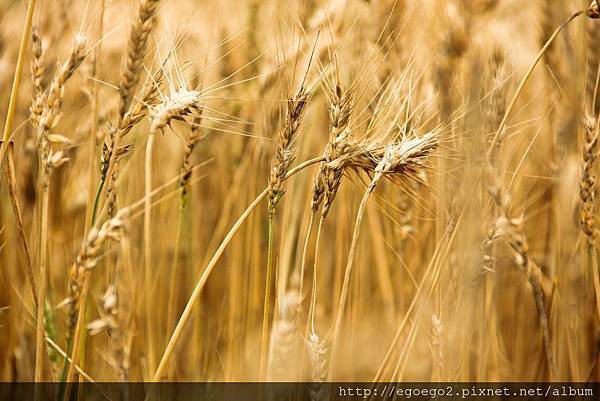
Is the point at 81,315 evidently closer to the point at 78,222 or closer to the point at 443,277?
the point at 443,277

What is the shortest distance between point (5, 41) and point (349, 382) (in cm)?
68

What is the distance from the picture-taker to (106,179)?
0.49m

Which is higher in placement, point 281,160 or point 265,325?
point 281,160


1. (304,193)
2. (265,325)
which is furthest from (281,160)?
(304,193)

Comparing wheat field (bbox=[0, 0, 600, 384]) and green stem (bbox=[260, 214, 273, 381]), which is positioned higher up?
wheat field (bbox=[0, 0, 600, 384])

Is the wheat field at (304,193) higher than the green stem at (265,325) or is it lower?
higher

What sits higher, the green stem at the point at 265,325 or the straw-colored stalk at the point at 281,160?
the straw-colored stalk at the point at 281,160

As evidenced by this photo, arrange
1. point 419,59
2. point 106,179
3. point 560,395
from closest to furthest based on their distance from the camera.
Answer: point 106,179, point 560,395, point 419,59

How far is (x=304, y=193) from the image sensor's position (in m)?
0.97

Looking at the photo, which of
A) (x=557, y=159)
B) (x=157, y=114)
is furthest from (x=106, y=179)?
(x=557, y=159)

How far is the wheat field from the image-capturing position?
1.71ft

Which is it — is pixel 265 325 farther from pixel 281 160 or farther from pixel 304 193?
pixel 304 193

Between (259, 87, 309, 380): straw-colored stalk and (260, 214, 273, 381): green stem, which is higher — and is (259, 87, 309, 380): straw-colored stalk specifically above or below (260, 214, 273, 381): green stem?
above

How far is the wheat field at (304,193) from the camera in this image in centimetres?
52
